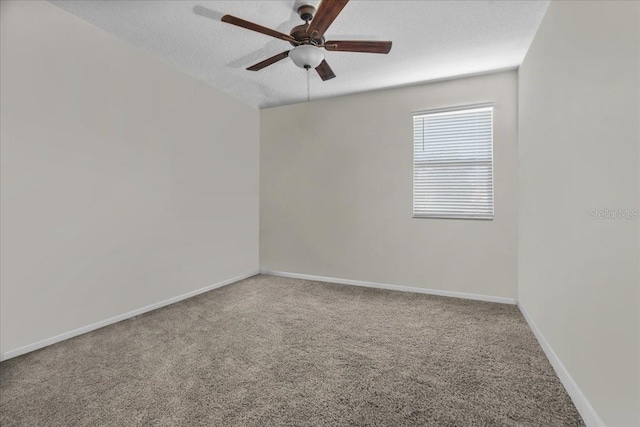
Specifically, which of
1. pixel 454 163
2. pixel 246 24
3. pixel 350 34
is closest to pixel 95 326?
pixel 246 24

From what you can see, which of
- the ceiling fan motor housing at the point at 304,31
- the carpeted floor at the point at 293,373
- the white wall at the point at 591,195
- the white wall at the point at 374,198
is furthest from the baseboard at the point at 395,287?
the ceiling fan motor housing at the point at 304,31

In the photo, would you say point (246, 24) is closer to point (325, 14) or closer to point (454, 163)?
point (325, 14)

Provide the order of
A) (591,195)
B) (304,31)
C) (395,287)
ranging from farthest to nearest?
(395,287)
(304,31)
(591,195)

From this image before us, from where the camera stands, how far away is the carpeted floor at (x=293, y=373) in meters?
1.61

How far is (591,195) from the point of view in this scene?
1.59m

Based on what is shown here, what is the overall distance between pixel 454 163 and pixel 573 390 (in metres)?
2.54

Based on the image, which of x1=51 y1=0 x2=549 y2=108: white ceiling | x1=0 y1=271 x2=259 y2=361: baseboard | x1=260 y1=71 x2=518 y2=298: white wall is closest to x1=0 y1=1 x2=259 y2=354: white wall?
x1=0 y1=271 x2=259 y2=361: baseboard

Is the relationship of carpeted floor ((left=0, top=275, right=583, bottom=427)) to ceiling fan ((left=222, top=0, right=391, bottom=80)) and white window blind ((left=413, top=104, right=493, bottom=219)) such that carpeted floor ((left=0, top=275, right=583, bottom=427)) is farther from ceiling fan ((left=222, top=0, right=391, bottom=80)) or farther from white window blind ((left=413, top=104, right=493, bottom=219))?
ceiling fan ((left=222, top=0, right=391, bottom=80))

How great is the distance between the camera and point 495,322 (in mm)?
2867

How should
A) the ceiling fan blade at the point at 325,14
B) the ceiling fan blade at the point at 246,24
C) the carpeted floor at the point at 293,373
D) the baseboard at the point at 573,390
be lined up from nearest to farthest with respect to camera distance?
the baseboard at the point at 573,390
the carpeted floor at the point at 293,373
the ceiling fan blade at the point at 325,14
the ceiling fan blade at the point at 246,24

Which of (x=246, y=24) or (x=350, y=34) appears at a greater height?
→ (x=350, y=34)

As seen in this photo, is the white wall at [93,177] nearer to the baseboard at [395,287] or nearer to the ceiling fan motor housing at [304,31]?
the baseboard at [395,287]

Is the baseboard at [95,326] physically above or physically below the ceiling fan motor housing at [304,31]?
below

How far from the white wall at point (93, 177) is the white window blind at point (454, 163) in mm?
2676
